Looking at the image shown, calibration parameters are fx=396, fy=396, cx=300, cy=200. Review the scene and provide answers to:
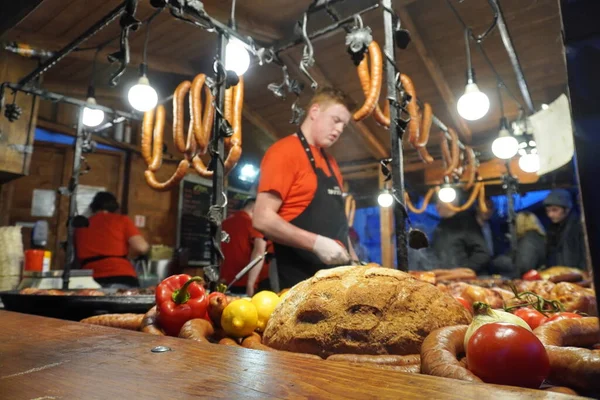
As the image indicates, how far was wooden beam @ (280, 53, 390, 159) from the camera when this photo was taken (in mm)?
7023

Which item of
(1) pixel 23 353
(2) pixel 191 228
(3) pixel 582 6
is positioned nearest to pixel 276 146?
(1) pixel 23 353

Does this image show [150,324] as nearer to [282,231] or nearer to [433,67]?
[282,231]

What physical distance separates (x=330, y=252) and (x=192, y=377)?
92.0 inches

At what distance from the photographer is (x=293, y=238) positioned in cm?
342

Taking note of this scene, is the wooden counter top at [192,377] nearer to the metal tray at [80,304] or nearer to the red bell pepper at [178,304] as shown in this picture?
the red bell pepper at [178,304]

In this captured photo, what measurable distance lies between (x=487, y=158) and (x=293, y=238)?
7.88 metres

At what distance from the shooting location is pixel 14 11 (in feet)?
7.95

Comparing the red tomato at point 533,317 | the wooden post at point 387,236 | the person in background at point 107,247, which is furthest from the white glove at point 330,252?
the wooden post at point 387,236

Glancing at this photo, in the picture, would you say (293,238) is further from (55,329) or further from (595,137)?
(595,137)

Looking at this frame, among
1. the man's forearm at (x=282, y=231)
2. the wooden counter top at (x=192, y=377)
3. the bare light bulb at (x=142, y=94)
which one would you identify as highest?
the bare light bulb at (x=142, y=94)

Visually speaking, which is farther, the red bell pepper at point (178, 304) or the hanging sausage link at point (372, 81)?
the hanging sausage link at point (372, 81)

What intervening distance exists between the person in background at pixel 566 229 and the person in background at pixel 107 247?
25.2 ft

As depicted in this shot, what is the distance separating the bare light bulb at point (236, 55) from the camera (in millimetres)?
3680

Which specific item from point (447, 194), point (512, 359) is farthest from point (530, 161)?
point (512, 359)
